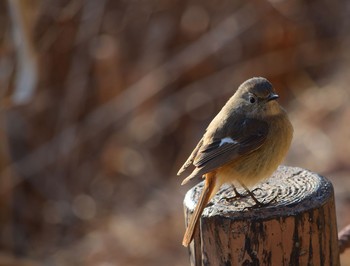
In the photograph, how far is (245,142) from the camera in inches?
148

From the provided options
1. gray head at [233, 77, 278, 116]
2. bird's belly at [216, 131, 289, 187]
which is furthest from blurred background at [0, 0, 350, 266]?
bird's belly at [216, 131, 289, 187]

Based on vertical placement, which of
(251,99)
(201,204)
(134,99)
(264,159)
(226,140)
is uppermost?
(134,99)

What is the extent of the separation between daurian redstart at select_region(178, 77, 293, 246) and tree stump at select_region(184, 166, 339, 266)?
1.00 feet

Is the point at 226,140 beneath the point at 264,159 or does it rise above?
above

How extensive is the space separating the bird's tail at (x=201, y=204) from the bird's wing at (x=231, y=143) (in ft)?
0.40

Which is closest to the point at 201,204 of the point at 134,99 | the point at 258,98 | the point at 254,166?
the point at 254,166

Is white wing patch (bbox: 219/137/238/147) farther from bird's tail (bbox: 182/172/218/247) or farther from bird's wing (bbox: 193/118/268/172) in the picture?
bird's tail (bbox: 182/172/218/247)

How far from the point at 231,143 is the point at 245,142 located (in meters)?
0.07

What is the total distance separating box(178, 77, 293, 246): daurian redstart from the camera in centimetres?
Answer: 355

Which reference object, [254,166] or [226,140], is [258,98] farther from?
[254,166]

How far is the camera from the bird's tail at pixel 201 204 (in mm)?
2996

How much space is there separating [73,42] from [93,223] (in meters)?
1.94

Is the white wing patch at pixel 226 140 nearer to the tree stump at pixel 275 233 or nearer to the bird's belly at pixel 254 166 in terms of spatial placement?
the bird's belly at pixel 254 166

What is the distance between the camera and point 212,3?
8.36 meters
